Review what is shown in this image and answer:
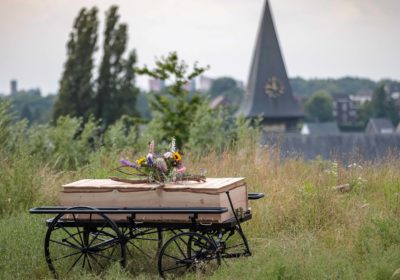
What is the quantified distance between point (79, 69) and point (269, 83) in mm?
21026

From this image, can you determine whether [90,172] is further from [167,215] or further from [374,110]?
[374,110]

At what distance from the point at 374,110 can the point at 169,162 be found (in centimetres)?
7654

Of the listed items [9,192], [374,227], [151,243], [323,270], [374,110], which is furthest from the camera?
[374,110]

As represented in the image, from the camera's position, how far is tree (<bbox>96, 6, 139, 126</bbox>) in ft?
197

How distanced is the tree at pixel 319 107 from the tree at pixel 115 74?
134 ft

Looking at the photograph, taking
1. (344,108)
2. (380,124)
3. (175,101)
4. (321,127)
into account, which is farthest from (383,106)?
(175,101)

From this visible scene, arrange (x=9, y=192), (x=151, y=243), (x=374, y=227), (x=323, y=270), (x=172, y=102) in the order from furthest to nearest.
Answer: (x=172, y=102) → (x=9, y=192) → (x=151, y=243) → (x=374, y=227) → (x=323, y=270)

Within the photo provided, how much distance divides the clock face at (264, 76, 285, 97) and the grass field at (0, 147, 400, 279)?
63490 millimetres

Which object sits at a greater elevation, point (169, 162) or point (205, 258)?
point (169, 162)

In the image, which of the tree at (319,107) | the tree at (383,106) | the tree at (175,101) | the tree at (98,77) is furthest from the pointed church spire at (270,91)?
the tree at (175,101)

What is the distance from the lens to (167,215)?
691cm

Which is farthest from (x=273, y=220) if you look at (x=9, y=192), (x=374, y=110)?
(x=374, y=110)

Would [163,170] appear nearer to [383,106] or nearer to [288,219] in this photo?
[288,219]

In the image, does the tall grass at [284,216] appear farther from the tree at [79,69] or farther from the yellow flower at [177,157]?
the tree at [79,69]
